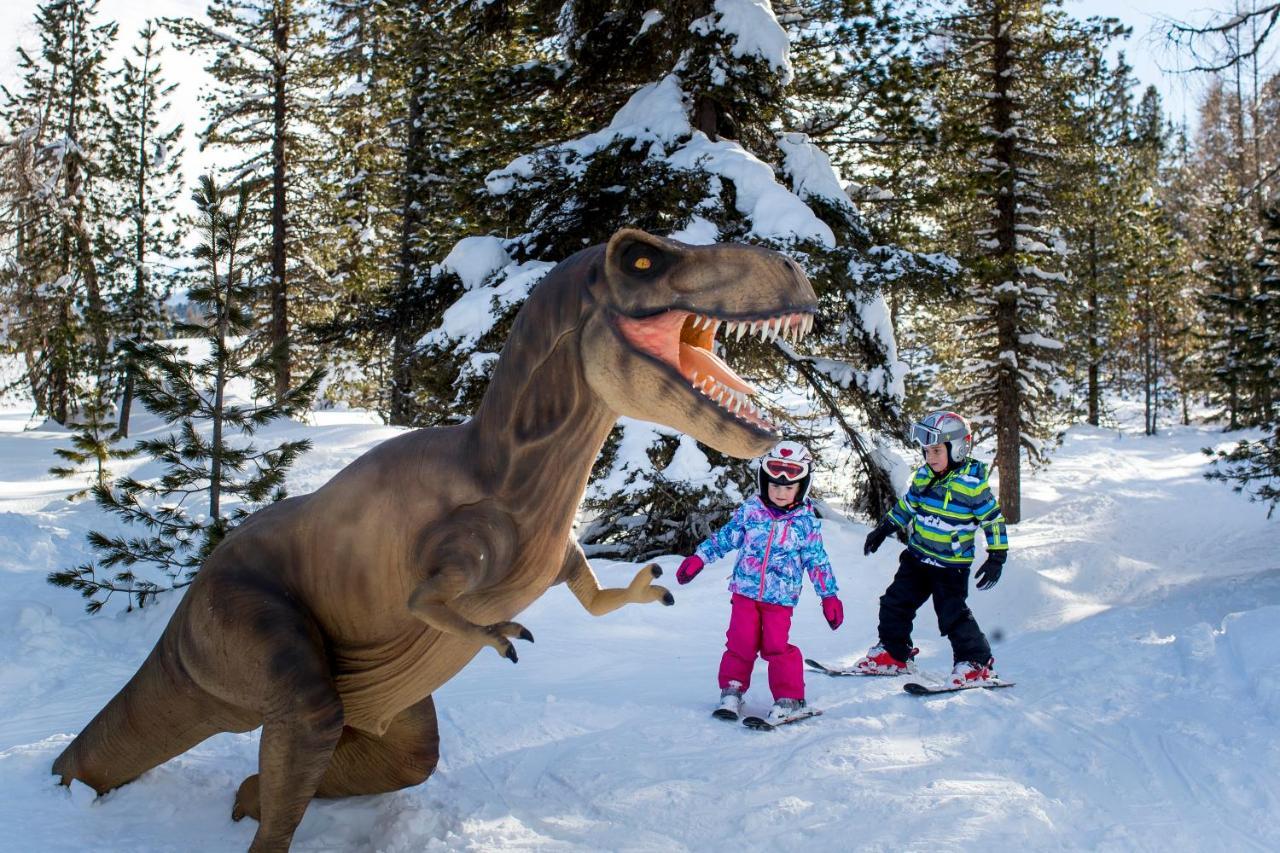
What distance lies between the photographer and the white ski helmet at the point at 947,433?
20.8 ft

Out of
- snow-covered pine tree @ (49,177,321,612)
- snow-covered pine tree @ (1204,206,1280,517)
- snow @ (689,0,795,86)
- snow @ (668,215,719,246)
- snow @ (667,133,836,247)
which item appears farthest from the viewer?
snow-covered pine tree @ (1204,206,1280,517)

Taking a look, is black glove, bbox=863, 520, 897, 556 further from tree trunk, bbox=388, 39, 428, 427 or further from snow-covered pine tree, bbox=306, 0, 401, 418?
snow-covered pine tree, bbox=306, 0, 401, 418

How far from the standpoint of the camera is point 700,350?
104 inches

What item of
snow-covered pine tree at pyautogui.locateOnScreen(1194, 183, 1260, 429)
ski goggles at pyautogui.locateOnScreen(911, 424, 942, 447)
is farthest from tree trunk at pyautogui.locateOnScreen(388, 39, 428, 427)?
snow-covered pine tree at pyautogui.locateOnScreen(1194, 183, 1260, 429)

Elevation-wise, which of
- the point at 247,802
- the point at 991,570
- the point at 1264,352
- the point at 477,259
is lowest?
the point at 247,802

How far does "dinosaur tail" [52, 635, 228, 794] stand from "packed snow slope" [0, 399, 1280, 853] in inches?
3.8

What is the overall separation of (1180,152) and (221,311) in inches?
2048

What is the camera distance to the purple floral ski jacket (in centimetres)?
572

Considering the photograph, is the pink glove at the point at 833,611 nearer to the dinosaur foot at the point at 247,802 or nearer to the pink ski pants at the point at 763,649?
the pink ski pants at the point at 763,649

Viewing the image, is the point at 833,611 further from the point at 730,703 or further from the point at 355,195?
the point at 355,195

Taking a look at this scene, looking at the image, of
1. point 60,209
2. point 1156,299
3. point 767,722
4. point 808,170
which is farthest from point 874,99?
point 1156,299

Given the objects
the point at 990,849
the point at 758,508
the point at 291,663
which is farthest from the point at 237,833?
the point at 758,508

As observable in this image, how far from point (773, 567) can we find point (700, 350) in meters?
3.32

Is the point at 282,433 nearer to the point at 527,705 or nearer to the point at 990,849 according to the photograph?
the point at 527,705
